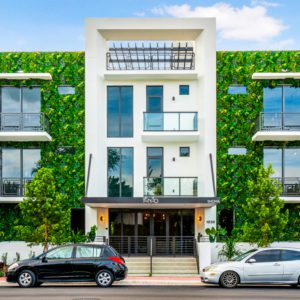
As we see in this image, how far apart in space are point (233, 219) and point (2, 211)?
472 inches

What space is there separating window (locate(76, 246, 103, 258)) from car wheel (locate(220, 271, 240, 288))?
14.6ft

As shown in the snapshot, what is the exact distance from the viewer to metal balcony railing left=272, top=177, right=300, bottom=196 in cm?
2992

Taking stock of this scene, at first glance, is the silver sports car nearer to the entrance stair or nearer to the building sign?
the entrance stair

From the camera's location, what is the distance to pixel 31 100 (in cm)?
3091

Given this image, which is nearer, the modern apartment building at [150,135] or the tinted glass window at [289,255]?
the tinted glass window at [289,255]

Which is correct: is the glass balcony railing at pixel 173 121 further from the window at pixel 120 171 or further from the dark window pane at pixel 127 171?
the window at pixel 120 171

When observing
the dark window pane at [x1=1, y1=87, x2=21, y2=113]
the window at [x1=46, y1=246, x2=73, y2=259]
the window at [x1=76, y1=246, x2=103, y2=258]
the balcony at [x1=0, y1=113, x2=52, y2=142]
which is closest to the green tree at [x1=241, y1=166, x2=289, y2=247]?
the window at [x1=76, y1=246, x2=103, y2=258]

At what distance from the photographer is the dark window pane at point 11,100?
30.6m

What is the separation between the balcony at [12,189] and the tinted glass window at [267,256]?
13294 mm

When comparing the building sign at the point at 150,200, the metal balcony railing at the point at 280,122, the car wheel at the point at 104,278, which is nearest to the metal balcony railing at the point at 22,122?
the building sign at the point at 150,200

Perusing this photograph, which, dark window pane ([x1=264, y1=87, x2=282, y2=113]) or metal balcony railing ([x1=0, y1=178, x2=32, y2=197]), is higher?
Result: dark window pane ([x1=264, y1=87, x2=282, y2=113])

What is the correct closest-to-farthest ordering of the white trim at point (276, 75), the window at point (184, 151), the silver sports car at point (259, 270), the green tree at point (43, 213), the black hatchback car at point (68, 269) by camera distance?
1. the black hatchback car at point (68, 269)
2. the silver sports car at point (259, 270)
3. the green tree at point (43, 213)
4. the white trim at point (276, 75)
5. the window at point (184, 151)

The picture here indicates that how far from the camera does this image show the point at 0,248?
29.6 metres

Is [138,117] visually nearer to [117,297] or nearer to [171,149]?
[171,149]
